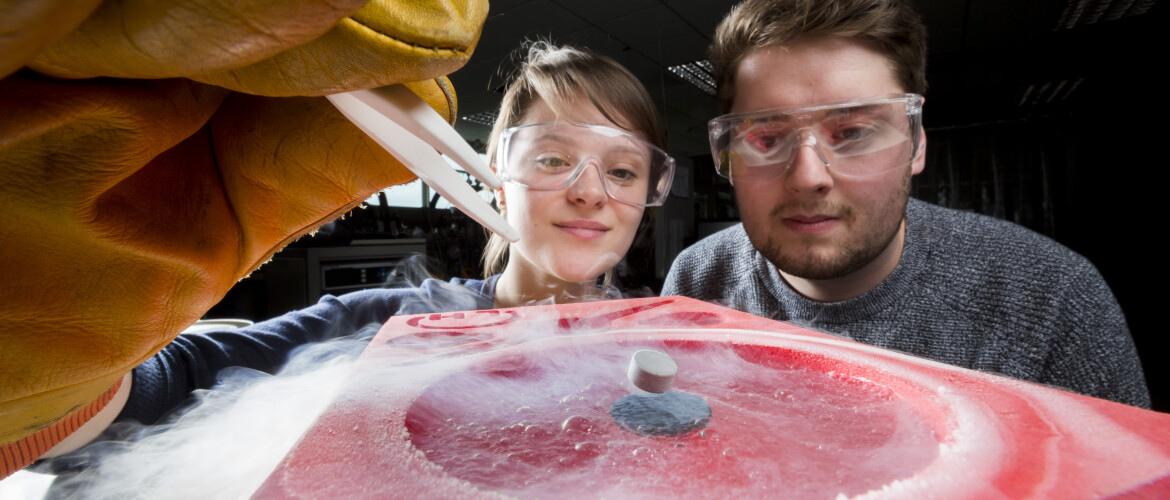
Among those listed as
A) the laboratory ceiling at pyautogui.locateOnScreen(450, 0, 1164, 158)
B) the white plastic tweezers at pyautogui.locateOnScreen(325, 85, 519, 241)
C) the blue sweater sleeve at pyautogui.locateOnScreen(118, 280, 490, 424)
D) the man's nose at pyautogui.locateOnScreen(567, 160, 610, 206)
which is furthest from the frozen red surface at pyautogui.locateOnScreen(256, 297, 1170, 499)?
the laboratory ceiling at pyautogui.locateOnScreen(450, 0, 1164, 158)

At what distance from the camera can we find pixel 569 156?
134cm

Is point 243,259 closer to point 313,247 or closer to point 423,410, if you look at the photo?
point 423,410

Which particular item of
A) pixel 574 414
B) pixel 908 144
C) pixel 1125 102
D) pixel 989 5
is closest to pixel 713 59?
pixel 908 144

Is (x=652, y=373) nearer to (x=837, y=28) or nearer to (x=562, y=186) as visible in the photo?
(x=562, y=186)

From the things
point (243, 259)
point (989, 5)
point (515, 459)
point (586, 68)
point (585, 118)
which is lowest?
point (515, 459)

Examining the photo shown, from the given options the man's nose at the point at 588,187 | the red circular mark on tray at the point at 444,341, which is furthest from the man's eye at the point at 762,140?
the red circular mark on tray at the point at 444,341

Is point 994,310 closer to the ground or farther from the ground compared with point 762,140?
closer to the ground

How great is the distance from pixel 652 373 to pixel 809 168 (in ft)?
2.93

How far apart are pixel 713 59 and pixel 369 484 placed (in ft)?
4.97

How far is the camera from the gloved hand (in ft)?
0.84

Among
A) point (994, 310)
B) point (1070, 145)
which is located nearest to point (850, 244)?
point (994, 310)

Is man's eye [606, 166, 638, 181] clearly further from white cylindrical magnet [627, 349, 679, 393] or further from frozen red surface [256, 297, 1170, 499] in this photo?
white cylindrical magnet [627, 349, 679, 393]

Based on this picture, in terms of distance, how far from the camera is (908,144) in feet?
3.85

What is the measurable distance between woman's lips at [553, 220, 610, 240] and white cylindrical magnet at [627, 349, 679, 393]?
0.87 meters
